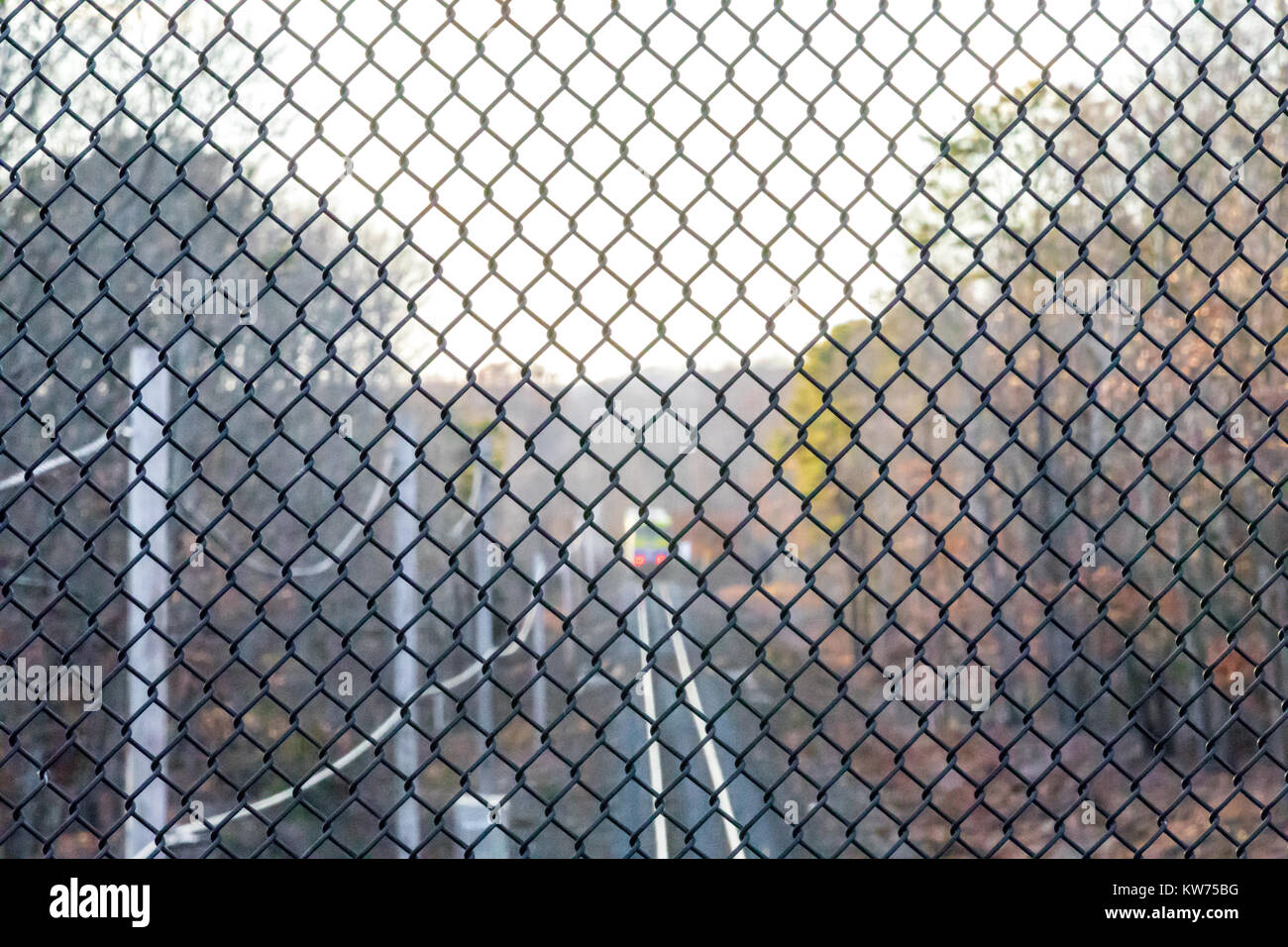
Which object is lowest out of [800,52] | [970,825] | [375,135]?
[970,825]

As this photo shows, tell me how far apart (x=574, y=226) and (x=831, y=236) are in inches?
16.9

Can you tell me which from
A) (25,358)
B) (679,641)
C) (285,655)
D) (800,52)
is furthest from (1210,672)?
(679,641)

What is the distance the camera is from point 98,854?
1804 millimetres

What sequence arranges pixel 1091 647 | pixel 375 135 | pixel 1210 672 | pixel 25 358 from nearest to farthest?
pixel 375 135 < pixel 1210 672 < pixel 25 358 < pixel 1091 647

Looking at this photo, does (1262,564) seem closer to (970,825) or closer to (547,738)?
(970,825)

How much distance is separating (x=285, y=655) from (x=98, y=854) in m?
0.54

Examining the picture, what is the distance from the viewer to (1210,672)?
194cm

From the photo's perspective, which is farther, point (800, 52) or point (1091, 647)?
point (1091, 647)

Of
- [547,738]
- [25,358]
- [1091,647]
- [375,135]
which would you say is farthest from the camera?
[1091,647]

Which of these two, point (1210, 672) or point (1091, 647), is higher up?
point (1091, 647)

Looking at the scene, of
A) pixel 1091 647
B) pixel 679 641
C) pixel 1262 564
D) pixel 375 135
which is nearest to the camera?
pixel 375 135

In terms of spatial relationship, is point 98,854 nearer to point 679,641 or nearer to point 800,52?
point 800,52

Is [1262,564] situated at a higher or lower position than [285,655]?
higher
